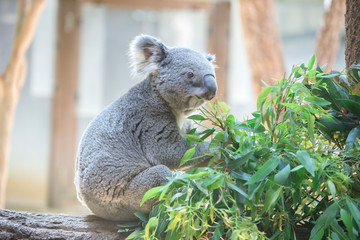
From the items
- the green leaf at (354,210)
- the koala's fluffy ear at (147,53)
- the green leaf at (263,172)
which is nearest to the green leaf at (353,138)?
the green leaf at (354,210)

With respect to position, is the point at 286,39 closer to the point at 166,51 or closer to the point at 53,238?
the point at 166,51

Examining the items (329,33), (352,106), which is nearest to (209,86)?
(352,106)

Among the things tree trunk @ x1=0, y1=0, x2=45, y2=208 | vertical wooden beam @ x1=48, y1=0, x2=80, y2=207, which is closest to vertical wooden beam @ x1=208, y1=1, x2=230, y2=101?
vertical wooden beam @ x1=48, y1=0, x2=80, y2=207

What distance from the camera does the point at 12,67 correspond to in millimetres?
4797

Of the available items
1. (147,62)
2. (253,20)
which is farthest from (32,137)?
(147,62)

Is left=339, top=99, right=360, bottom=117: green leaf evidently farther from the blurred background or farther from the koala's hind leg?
the blurred background

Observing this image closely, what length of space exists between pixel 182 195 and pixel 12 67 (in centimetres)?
394

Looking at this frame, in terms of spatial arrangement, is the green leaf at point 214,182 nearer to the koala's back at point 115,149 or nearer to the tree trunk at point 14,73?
the koala's back at point 115,149

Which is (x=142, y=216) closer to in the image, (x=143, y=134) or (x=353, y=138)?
Result: (x=143, y=134)

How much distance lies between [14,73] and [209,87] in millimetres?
3485

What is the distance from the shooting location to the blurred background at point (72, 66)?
6461 mm

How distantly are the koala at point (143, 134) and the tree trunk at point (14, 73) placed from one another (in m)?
2.96

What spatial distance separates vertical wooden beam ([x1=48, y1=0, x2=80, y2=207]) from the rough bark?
199 inches

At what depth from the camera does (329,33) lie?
4.92m
